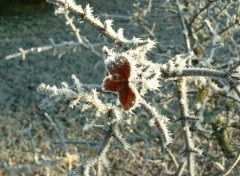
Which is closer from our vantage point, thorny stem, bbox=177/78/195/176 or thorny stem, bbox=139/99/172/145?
thorny stem, bbox=139/99/172/145

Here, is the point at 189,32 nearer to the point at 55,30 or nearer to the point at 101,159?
the point at 101,159

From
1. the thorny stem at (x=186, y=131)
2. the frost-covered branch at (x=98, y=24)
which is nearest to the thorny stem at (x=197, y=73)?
the frost-covered branch at (x=98, y=24)

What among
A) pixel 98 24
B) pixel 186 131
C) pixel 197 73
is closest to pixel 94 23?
pixel 98 24

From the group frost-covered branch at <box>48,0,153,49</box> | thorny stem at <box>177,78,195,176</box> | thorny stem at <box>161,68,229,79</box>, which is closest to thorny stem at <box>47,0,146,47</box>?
frost-covered branch at <box>48,0,153,49</box>

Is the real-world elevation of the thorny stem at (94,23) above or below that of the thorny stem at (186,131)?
above

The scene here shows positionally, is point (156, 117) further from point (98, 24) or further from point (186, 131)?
point (186, 131)

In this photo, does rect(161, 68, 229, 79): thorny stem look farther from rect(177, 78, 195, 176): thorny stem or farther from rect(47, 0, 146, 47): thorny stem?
rect(177, 78, 195, 176): thorny stem

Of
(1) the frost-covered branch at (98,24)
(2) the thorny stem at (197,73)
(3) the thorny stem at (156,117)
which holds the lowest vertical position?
(3) the thorny stem at (156,117)

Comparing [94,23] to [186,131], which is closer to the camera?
[94,23]

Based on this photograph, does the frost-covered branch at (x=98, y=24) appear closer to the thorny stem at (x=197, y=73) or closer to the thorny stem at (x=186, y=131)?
the thorny stem at (x=197, y=73)

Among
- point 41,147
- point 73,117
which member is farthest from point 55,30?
point 41,147

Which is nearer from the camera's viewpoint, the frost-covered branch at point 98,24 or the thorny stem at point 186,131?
the frost-covered branch at point 98,24
